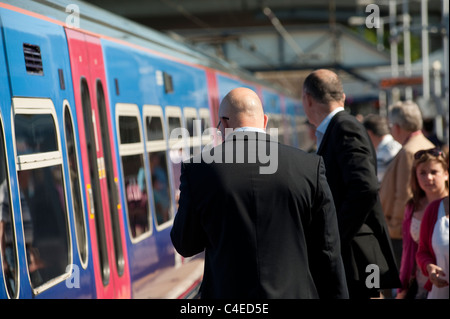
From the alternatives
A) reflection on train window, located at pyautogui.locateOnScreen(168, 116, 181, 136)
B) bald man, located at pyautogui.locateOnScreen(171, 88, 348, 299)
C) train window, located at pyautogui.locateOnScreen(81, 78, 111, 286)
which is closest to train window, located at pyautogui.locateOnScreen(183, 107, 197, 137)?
reflection on train window, located at pyautogui.locateOnScreen(168, 116, 181, 136)

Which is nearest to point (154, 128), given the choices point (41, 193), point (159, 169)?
point (159, 169)

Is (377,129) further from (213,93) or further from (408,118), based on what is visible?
(213,93)

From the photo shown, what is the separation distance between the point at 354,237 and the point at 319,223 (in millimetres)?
1432

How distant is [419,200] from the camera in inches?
237

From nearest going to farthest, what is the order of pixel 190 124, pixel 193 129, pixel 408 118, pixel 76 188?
1. pixel 76 188
2. pixel 408 118
3. pixel 190 124
4. pixel 193 129

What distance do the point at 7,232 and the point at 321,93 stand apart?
1850mm

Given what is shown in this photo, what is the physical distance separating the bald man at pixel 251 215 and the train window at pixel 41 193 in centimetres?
146

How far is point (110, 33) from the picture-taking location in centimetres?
678

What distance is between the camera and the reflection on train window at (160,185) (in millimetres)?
7880

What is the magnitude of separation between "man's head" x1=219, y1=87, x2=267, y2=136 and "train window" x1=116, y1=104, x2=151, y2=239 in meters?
3.29

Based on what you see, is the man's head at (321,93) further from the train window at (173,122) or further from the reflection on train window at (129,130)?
the train window at (173,122)

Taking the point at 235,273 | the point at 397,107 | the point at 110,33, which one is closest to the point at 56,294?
the point at 235,273

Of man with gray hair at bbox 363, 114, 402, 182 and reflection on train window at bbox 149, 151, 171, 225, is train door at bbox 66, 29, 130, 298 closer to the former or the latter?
reflection on train window at bbox 149, 151, 171, 225

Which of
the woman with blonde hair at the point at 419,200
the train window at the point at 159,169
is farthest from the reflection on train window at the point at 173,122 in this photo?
the woman with blonde hair at the point at 419,200
